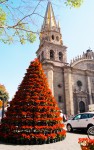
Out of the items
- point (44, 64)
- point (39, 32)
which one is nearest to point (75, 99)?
point (44, 64)

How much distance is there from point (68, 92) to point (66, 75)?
12.4 ft

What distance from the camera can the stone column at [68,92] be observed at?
35675mm

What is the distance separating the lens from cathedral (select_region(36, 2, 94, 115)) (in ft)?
119

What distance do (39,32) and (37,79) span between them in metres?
3.38

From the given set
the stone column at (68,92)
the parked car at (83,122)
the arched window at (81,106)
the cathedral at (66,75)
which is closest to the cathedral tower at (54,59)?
the cathedral at (66,75)

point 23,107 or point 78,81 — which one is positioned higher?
point 78,81

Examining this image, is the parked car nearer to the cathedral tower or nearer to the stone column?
the cathedral tower

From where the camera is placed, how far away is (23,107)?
9.91 meters

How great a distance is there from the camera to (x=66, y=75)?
125ft

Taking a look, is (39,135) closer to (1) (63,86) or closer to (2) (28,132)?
(2) (28,132)

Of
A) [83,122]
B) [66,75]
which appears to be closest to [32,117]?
[83,122]

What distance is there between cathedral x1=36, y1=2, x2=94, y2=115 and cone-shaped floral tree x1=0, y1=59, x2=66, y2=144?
24.6 meters

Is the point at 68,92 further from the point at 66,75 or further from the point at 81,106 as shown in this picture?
the point at 81,106

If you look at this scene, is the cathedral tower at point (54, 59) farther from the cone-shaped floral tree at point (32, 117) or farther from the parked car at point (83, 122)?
the cone-shaped floral tree at point (32, 117)
